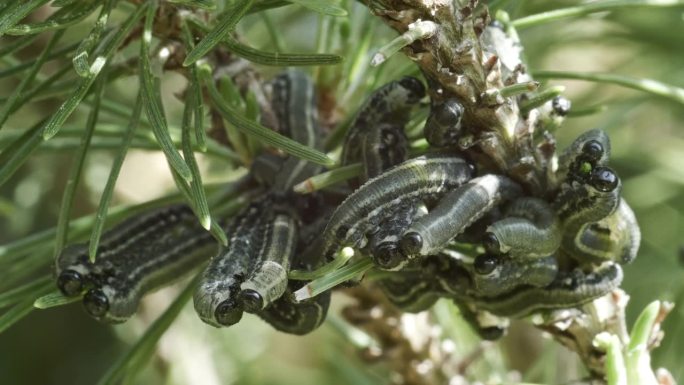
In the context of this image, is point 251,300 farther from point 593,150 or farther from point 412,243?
point 593,150

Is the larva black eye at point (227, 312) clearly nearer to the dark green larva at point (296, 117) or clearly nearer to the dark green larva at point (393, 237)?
the dark green larva at point (393, 237)

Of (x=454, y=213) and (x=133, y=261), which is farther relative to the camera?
(x=133, y=261)

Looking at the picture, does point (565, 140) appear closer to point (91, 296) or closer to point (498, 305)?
point (498, 305)

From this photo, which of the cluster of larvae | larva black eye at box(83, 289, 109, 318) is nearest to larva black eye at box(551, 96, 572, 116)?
the cluster of larvae

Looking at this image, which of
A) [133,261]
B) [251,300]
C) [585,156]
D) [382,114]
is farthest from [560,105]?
[133,261]

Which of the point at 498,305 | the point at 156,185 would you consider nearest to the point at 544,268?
the point at 498,305
